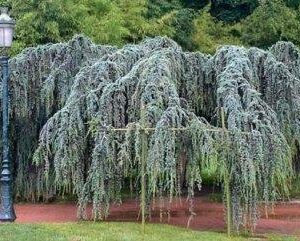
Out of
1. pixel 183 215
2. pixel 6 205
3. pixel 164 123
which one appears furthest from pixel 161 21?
pixel 6 205

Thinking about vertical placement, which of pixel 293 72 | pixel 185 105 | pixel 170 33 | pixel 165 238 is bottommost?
pixel 165 238

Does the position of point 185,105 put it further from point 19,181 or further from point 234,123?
point 19,181

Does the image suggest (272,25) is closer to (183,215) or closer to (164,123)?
(183,215)

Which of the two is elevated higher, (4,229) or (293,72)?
(293,72)

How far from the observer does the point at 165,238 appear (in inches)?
482

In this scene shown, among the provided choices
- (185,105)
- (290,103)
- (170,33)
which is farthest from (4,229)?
(170,33)

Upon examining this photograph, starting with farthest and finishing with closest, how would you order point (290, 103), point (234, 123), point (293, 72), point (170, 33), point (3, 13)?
point (170, 33) → point (293, 72) → point (290, 103) → point (3, 13) → point (234, 123)

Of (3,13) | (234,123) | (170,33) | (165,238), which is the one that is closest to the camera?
(165,238)

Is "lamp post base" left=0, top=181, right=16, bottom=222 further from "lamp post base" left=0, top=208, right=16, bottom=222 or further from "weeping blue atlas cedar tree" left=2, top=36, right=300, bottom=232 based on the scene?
"weeping blue atlas cedar tree" left=2, top=36, right=300, bottom=232

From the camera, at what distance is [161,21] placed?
88.4ft

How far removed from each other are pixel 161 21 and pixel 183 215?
489 inches

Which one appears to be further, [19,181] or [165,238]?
[19,181]

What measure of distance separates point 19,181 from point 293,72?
7553 mm

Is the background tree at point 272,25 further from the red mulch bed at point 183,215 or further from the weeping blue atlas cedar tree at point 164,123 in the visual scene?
the red mulch bed at point 183,215
